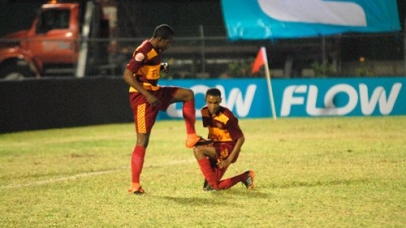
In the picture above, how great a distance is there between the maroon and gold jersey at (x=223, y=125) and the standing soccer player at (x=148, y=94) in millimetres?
175

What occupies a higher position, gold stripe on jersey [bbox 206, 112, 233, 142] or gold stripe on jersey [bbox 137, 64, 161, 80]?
gold stripe on jersey [bbox 137, 64, 161, 80]

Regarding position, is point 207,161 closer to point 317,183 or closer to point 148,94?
point 148,94

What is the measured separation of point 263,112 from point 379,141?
267 inches

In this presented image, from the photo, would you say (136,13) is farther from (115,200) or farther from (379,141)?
(115,200)

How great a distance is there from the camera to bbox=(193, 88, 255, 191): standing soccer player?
11133 mm

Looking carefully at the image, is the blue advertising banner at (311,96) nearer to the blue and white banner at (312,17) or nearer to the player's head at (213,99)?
the blue and white banner at (312,17)

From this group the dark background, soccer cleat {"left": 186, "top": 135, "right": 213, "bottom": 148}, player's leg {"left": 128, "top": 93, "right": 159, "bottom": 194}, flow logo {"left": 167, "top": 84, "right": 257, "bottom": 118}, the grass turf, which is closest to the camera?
the grass turf

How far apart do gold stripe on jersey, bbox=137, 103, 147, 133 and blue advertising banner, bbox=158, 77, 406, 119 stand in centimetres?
1228

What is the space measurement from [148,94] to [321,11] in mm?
12800

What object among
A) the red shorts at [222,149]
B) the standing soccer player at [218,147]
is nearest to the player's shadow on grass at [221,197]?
the standing soccer player at [218,147]

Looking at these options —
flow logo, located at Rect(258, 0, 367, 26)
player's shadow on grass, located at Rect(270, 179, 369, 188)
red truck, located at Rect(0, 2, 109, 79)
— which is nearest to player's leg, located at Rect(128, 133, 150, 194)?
player's shadow on grass, located at Rect(270, 179, 369, 188)

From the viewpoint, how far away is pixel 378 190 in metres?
11.0

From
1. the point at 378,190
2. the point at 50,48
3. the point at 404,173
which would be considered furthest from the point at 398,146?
the point at 50,48

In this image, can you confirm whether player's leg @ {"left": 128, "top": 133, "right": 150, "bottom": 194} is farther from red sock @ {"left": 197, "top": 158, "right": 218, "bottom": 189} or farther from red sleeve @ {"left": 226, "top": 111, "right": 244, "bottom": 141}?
red sleeve @ {"left": 226, "top": 111, "right": 244, "bottom": 141}
